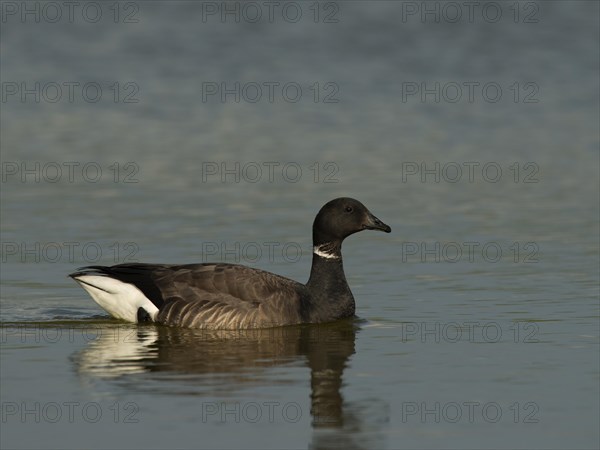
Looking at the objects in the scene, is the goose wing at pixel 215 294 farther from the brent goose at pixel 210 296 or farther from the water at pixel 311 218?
the water at pixel 311 218

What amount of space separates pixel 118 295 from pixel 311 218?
563 centimetres

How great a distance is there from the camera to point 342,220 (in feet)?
59.0

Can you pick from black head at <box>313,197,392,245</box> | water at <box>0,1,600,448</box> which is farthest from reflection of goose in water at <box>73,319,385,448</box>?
black head at <box>313,197,392,245</box>

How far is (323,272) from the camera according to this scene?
17.8 m

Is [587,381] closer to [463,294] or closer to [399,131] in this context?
[463,294]

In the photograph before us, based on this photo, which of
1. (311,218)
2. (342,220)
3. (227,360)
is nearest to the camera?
(227,360)

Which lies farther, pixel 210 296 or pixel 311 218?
pixel 311 218

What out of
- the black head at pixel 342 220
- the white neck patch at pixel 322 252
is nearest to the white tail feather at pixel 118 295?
the white neck patch at pixel 322 252

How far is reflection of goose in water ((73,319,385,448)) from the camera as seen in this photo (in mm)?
12789

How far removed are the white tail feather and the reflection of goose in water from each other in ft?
0.93

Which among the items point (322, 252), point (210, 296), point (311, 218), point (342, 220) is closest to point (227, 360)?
point (210, 296)

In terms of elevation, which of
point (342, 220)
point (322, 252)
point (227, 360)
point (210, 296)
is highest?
point (342, 220)

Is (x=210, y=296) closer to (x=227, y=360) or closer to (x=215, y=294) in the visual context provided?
(x=215, y=294)

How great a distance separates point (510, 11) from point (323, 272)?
26345 millimetres
